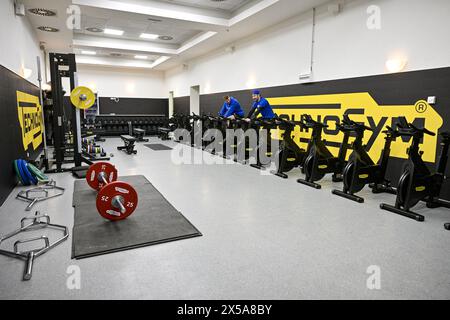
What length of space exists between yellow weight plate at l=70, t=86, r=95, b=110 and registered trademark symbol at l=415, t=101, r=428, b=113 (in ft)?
18.0

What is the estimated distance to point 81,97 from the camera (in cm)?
553

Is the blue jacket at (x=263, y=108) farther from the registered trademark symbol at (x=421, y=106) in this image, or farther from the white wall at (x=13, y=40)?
the white wall at (x=13, y=40)

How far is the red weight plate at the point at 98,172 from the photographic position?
4199 millimetres

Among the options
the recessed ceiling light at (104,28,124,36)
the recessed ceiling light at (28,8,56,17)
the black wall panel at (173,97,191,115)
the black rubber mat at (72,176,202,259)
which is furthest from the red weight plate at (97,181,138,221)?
the black wall panel at (173,97,191,115)

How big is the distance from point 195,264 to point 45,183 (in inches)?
149

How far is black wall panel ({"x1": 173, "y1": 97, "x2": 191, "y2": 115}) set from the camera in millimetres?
13352

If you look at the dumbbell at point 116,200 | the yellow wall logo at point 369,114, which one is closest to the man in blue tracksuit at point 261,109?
the yellow wall logo at point 369,114

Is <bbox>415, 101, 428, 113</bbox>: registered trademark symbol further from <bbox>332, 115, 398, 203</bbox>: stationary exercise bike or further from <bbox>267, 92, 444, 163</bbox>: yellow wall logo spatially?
<bbox>332, 115, 398, 203</bbox>: stationary exercise bike

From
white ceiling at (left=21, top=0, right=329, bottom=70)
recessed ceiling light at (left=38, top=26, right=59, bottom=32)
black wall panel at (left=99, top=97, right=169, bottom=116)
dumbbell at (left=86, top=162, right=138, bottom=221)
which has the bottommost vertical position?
dumbbell at (left=86, top=162, right=138, bottom=221)

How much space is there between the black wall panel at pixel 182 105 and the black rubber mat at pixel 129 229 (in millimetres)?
9681

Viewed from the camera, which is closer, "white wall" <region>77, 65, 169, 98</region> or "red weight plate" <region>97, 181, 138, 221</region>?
"red weight plate" <region>97, 181, 138, 221</region>

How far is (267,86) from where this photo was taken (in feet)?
26.3

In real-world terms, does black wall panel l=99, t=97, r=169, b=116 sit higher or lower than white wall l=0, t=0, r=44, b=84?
lower
